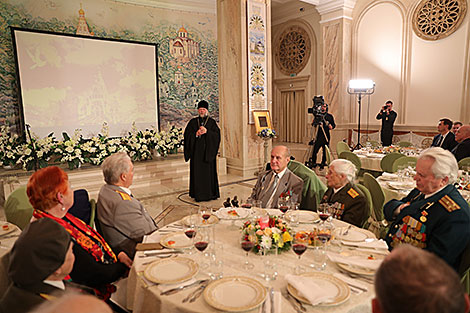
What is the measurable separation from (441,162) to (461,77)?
818cm

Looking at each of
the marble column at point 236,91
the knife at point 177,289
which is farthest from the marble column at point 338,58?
the knife at point 177,289

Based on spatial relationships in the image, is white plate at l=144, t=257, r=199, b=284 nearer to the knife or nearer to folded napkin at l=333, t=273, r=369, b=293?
the knife

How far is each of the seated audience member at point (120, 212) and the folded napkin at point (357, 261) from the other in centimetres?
144

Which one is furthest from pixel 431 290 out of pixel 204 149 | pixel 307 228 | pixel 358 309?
pixel 204 149

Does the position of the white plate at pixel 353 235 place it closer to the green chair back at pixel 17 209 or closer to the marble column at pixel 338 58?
the green chair back at pixel 17 209

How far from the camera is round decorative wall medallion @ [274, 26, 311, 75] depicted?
492 inches

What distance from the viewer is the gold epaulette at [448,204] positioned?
6.78 feet

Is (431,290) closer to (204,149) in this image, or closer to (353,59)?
(204,149)

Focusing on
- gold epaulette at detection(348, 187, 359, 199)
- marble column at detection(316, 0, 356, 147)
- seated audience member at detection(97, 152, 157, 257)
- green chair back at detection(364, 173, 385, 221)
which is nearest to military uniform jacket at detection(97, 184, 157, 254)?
seated audience member at detection(97, 152, 157, 257)

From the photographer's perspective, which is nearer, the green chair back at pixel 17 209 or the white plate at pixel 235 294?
the white plate at pixel 235 294

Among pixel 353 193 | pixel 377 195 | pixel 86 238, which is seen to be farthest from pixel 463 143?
pixel 86 238

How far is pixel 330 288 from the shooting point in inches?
64.7

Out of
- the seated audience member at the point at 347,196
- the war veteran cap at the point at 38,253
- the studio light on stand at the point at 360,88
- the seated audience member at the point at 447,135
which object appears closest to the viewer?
the war veteran cap at the point at 38,253

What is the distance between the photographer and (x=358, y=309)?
1542mm
